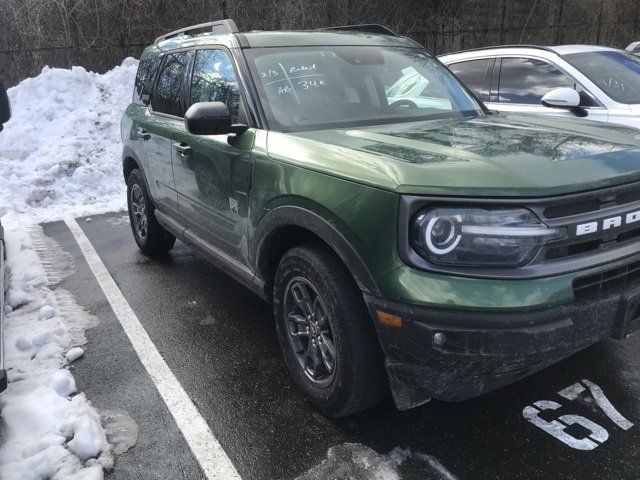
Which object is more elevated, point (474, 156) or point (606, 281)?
point (474, 156)

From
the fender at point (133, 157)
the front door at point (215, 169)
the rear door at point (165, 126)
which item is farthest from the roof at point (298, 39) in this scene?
the fender at point (133, 157)

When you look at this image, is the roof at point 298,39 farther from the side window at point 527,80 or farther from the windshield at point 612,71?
the windshield at point 612,71

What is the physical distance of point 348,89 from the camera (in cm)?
350

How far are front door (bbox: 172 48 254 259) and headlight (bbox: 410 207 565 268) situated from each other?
1.33 metres

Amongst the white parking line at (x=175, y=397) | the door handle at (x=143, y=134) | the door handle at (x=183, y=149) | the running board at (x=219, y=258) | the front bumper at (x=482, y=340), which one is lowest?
the white parking line at (x=175, y=397)

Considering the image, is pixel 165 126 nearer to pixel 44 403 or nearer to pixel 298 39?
pixel 298 39

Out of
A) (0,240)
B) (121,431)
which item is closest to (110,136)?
(0,240)

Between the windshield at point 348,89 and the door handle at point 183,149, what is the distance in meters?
0.81

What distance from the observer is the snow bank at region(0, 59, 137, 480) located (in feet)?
8.94

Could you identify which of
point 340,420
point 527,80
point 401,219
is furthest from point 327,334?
point 527,80

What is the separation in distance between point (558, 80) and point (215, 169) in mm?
3705

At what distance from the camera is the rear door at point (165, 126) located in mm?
4328

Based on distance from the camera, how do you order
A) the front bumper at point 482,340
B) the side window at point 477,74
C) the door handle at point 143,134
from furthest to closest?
the side window at point 477,74 → the door handle at point 143,134 → the front bumper at point 482,340

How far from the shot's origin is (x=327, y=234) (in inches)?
101
